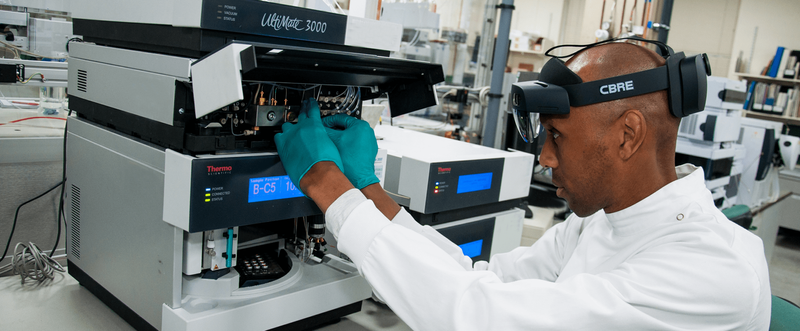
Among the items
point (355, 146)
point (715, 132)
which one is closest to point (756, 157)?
point (715, 132)

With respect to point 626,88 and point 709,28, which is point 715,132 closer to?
point 626,88

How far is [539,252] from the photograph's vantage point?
1094 mm

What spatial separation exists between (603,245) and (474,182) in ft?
1.88

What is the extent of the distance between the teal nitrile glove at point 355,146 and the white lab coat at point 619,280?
0.17m

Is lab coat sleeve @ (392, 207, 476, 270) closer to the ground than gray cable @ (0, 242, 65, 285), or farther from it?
farther from it

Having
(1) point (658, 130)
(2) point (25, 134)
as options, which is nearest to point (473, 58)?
(2) point (25, 134)

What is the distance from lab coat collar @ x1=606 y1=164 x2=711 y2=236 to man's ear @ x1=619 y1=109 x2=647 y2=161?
0.10m

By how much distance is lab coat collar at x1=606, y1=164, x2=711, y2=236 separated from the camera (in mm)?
786

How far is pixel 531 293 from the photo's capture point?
2.26 feet

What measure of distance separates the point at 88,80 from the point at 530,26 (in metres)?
6.78

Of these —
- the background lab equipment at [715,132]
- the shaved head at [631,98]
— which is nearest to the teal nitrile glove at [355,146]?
the shaved head at [631,98]

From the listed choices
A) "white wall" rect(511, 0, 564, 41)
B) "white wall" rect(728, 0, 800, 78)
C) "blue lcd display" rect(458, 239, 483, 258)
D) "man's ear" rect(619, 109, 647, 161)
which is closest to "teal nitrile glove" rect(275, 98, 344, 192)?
"man's ear" rect(619, 109, 647, 161)

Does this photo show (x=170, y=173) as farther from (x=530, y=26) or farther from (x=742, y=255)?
(x=530, y=26)

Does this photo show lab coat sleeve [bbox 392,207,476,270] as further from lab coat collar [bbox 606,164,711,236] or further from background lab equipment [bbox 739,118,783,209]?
background lab equipment [bbox 739,118,783,209]
